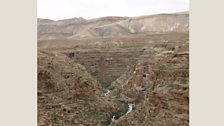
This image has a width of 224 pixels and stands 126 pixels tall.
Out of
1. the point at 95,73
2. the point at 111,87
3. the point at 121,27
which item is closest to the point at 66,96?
the point at 111,87

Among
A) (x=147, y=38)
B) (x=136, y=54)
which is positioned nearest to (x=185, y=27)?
(x=147, y=38)

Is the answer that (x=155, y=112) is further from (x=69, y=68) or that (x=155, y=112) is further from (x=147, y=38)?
(x=147, y=38)

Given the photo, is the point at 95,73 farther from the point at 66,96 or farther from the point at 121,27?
the point at 121,27

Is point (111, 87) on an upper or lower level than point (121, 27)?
lower

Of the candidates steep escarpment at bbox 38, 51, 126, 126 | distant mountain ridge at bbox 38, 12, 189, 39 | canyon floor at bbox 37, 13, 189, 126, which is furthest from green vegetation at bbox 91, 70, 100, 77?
distant mountain ridge at bbox 38, 12, 189, 39

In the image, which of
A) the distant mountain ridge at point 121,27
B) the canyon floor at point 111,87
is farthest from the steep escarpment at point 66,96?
the distant mountain ridge at point 121,27

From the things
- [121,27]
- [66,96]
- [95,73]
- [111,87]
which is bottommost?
[111,87]

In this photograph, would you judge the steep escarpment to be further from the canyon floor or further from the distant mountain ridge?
the distant mountain ridge

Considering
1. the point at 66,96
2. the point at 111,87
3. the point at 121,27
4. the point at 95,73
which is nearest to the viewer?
the point at 66,96
